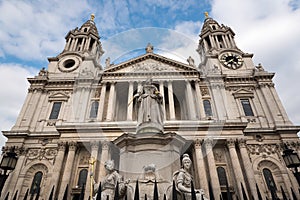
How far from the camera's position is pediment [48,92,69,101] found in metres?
23.1

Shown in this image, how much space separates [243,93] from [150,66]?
10.7m

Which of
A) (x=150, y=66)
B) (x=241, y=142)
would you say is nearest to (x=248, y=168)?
(x=241, y=142)

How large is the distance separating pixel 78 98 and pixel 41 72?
754 centimetres

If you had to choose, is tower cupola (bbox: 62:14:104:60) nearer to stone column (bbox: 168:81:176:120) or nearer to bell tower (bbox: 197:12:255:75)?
stone column (bbox: 168:81:176:120)

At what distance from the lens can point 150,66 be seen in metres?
25.4

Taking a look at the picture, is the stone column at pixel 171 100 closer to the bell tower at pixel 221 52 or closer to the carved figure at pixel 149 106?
the bell tower at pixel 221 52

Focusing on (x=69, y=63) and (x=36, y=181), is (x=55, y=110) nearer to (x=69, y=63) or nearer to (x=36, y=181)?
(x=36, y=181)

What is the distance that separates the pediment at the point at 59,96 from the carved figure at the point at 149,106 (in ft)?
56.3

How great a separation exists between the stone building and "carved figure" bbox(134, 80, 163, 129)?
191 inches

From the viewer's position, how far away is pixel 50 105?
22.7 meters

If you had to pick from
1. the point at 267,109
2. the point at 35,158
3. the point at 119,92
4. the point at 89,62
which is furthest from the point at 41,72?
the point at 267,109

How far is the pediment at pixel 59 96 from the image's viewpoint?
23.1m

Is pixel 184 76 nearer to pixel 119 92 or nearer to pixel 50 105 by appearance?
pixel 119 92

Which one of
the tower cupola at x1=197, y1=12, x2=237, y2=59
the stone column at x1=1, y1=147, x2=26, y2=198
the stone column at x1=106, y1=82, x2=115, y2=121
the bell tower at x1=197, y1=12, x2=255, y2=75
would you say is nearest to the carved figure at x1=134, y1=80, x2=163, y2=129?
the stone column at x1=106, y1=82, x2=115, y2=121
